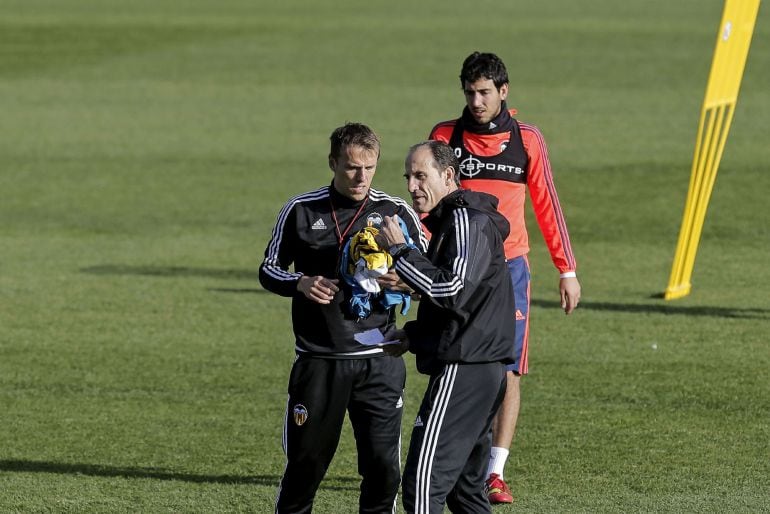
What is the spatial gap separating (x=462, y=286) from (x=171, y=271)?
983 centimetres

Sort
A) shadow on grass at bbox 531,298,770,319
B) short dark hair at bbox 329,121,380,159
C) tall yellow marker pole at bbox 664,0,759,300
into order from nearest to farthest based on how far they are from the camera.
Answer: short dark hair at bbox 329,121,380,159, shadow on grass at bbox 531,298,770,319, tall yellow marker pole at bbox 664,0,759,300

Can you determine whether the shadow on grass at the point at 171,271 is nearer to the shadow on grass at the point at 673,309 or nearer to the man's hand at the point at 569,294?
the shadow on grass at the point at 673,309

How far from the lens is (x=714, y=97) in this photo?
14.5 meters

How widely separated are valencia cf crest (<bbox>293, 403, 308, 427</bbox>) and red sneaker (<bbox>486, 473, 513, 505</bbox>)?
1.64 metres

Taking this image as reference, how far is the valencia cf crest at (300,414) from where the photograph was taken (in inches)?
286

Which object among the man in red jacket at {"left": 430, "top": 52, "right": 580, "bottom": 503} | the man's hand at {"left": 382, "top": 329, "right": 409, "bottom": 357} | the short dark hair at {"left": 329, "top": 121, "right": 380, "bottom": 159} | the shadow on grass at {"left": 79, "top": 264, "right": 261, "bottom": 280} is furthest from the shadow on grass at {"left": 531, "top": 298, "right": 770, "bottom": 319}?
the short dark hair at {"left": 329, "top": 121, "right": 380, "bottom": 159}

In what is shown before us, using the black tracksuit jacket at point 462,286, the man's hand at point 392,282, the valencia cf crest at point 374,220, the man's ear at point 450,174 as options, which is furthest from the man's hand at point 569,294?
the man's ear at point 450,174

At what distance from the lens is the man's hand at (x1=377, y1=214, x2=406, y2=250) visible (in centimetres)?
675

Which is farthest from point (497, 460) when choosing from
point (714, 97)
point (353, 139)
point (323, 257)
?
point (714, 97)

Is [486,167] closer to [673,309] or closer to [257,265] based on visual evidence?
[673,309]

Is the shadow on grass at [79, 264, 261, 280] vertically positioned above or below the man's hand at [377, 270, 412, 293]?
below

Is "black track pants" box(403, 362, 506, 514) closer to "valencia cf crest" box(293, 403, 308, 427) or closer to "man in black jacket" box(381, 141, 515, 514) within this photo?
"man in black jacket" box(381, 141, 515, 514)

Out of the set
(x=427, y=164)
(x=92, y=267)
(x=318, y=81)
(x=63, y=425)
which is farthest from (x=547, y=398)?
(x=318, y=81)

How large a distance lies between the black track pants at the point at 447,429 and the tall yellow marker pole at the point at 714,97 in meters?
7.95
